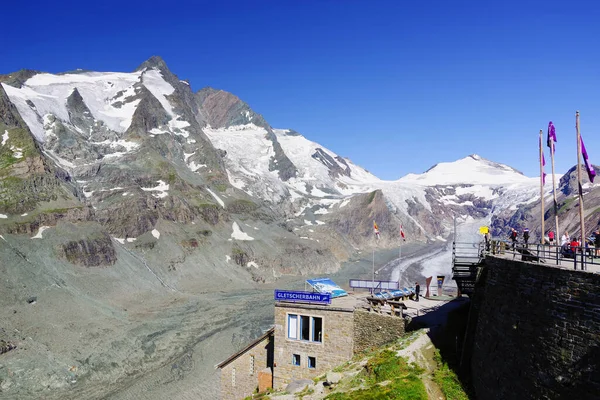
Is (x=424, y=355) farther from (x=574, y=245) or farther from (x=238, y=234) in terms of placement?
(x=238, y=234)

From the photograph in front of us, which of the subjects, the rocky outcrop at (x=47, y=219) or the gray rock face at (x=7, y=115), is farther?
the gray rock face at (x=7, y=115)

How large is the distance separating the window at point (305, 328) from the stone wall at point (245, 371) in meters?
3.66

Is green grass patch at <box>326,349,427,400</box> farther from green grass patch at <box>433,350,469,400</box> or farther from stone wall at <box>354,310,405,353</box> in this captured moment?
stone wall at <box>354,310,405,353</box>

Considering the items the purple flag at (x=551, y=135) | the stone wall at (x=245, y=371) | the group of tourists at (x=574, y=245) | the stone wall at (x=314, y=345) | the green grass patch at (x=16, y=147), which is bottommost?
the stone wall at (x=245, y=371)

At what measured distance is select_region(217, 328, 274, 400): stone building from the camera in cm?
3712

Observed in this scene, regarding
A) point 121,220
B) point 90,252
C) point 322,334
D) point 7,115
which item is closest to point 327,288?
point 322,334

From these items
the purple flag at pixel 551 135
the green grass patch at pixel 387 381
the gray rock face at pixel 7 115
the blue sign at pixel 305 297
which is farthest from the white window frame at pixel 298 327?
the gray rock face at pixel 7 115

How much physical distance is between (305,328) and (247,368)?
24.9 feet

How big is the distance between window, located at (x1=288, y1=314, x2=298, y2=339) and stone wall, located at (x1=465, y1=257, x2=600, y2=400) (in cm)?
1378

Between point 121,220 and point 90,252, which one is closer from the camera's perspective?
point 90,252

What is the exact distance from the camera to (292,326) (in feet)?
112

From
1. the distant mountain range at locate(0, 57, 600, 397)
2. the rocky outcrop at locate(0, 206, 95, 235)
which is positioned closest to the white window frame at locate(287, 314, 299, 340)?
the distant mountain range at locate(0, 57, 600, 397)

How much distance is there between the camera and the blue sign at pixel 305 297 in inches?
1297

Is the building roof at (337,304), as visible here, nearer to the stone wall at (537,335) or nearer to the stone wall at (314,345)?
the stone wall at (314,345)
